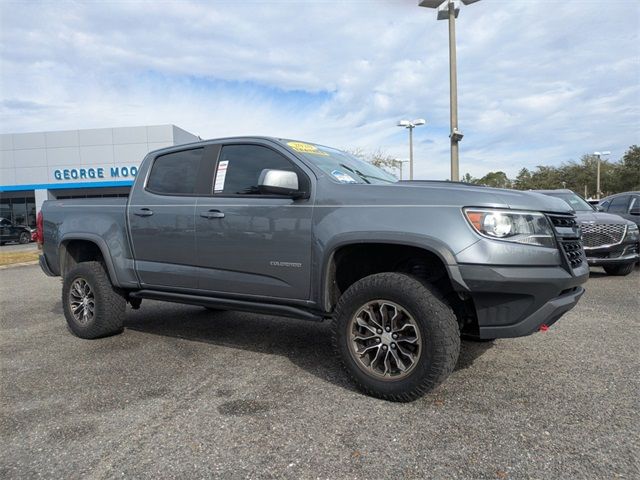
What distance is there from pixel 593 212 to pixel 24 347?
9.23 metres

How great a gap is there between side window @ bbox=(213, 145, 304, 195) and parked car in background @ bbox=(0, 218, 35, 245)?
26.4 m

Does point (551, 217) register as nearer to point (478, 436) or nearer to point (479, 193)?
point (479, 193)

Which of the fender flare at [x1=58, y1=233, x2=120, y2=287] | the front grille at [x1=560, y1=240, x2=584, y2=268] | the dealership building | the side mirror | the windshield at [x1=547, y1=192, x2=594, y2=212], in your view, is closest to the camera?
the front grille at [x1=560, y1=240, x2=584, y2=268]

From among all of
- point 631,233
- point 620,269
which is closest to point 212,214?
point 631,233

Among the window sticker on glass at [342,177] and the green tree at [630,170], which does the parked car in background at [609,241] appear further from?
the green tree at [630,170]

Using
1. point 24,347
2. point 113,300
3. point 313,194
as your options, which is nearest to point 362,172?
point 313,194

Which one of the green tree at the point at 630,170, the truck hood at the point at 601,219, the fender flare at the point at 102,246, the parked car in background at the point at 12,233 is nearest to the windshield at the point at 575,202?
the truck hood at the point at 601,219

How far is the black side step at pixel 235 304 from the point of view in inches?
151

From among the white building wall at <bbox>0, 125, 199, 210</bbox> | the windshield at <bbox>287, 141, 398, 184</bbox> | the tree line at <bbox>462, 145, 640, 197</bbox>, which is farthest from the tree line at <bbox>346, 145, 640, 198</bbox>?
the windshield at <bbox>287, 141, 398, 184</bbox>

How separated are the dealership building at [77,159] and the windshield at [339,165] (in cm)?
3000

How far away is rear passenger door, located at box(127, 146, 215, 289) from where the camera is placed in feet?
14.5

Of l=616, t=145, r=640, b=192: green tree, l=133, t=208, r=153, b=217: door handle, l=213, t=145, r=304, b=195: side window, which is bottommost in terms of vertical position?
l=133, t=208, r=153, b=217: door handle

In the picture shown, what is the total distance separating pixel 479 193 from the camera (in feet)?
10.5

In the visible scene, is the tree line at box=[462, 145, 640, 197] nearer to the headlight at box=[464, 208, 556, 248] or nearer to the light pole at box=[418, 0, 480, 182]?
the light pole at box=[418, 0, 480, 182]
